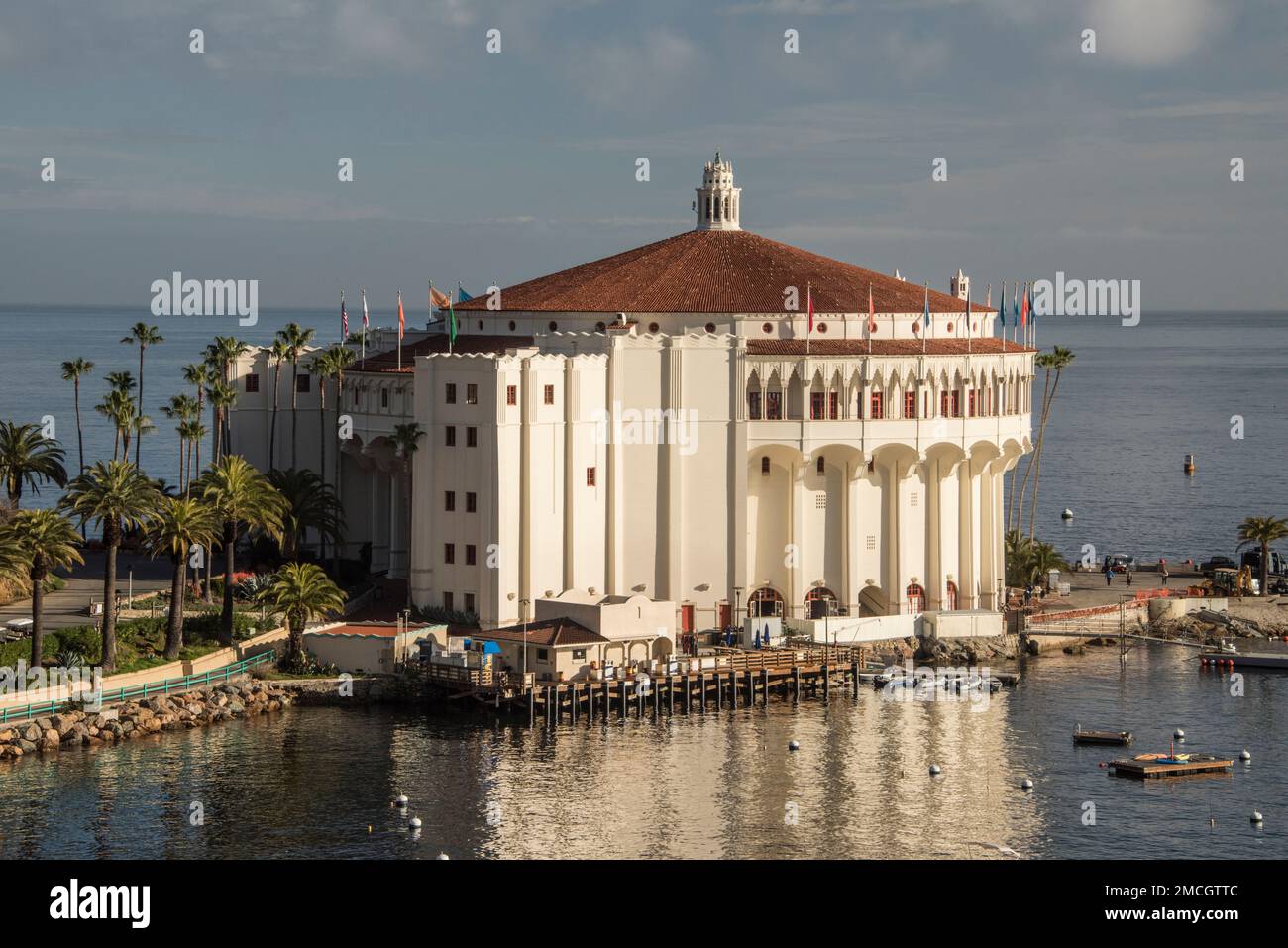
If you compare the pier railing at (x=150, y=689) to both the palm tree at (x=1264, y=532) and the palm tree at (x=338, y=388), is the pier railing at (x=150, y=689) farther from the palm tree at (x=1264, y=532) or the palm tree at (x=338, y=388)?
the palm tree at (x=1264, y=532)

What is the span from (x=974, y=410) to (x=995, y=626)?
1065cm

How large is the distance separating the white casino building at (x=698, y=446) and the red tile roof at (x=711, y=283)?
0.19 meters

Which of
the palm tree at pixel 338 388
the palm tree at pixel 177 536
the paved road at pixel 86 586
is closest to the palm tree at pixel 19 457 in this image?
the paved road at pixel 86 586

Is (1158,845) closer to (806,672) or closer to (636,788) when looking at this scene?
(636,788)

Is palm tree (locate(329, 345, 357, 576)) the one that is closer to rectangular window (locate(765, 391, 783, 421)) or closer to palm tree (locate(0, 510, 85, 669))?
rectangular window (locate(765, 391, 783, 421))

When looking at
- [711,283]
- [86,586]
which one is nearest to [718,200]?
[711,283]

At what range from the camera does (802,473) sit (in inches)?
3688

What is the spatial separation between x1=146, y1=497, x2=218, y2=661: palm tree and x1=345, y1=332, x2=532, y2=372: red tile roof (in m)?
16.4

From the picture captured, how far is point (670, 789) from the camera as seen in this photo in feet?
223

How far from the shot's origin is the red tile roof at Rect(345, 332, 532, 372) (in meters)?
96.1

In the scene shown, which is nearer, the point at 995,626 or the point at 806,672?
the point at 806,672

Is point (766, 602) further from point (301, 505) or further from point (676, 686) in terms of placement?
point (301, 505)

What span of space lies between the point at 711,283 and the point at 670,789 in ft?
120
